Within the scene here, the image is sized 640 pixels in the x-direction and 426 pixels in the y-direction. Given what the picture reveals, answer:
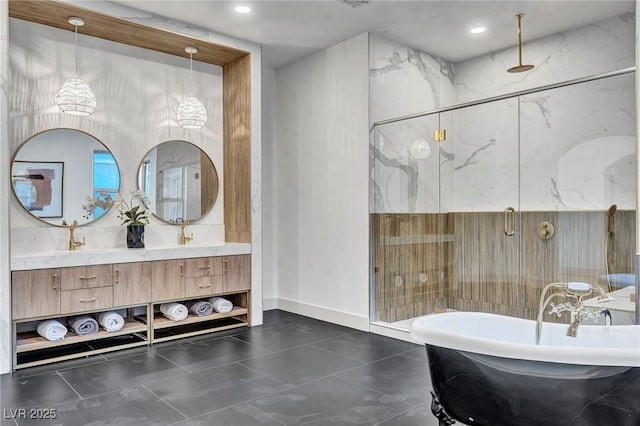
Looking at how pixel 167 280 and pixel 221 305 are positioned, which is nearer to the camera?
pixel 167 280

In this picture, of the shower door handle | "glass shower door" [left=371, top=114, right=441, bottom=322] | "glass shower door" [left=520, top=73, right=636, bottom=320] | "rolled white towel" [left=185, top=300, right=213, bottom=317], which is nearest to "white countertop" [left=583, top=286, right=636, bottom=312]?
"glass shower door" [left=520, top=73, right=636, bottom=320]

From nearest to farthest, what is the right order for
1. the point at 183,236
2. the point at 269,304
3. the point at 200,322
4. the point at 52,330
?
1. the point at 52,330
2. the point at 183,236
3. the point at 200,322
4. the point at 269,304

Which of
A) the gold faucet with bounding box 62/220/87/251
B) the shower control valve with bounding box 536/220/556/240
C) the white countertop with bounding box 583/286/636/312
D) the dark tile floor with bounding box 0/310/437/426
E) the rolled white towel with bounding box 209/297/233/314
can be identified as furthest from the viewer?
the rolled white towel with bounding box 209/297/233/314

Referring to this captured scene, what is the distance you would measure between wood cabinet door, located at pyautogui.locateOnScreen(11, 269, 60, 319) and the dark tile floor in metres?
0.42

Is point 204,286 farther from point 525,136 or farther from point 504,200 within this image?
point 525,136

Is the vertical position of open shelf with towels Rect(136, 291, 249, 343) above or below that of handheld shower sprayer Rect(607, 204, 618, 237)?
below

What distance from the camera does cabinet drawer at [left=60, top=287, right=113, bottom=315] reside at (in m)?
3.50

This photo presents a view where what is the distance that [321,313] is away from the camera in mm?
4875

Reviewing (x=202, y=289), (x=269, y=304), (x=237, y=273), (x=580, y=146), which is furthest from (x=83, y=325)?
(x=580, y=146)

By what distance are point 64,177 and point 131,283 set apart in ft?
3.63

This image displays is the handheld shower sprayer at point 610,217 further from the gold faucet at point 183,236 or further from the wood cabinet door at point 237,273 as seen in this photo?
the gold faucet at point 183,236

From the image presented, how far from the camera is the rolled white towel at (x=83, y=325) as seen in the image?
3.62 meters

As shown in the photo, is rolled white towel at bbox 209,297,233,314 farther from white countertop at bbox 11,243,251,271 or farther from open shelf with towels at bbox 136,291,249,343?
white countertop at bbox 11,243,251,271

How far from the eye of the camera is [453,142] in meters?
4.34
